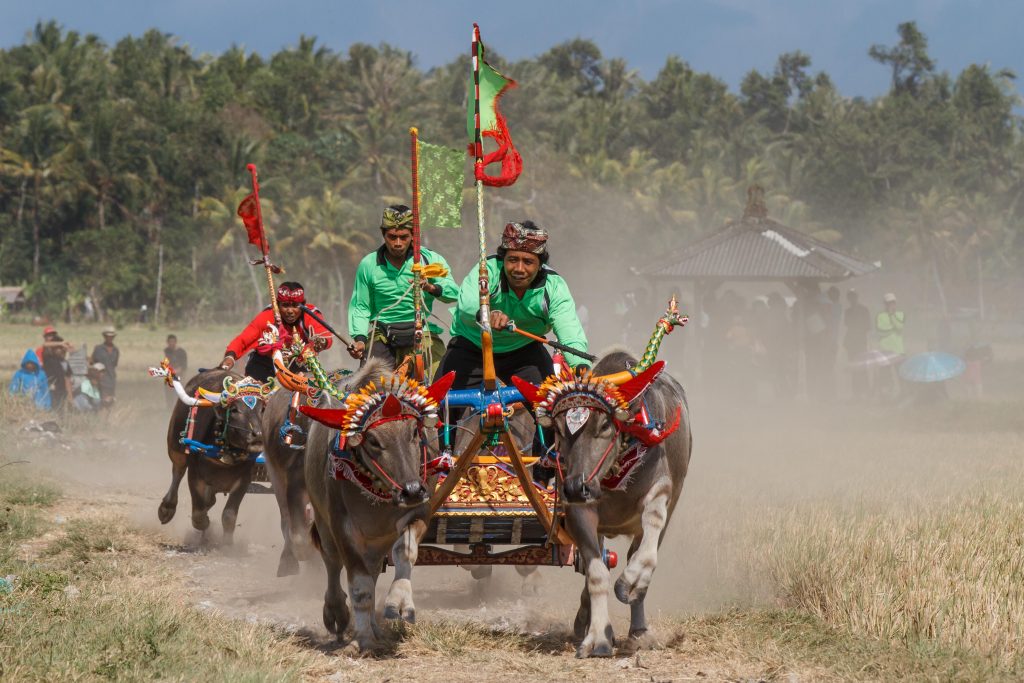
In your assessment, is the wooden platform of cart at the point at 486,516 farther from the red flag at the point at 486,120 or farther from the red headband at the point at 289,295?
the red headband at the point at 289,295

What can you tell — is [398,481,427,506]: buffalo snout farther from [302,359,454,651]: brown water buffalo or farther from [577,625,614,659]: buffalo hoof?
[577,625,614,659]: buffalo hoof

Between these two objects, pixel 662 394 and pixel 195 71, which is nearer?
pixel 662 394

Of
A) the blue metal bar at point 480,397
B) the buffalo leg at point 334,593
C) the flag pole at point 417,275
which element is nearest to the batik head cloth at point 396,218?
the flag pole at point 417,275

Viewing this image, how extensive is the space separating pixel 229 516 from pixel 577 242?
3916 centimetres

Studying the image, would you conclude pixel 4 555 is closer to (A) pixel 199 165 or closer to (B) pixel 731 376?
(B) pixel 731 376

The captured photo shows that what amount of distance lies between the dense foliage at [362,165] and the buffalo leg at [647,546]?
3740 centimetres

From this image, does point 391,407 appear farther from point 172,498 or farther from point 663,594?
point 172,498

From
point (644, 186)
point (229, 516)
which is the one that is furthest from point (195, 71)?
point (229, 516)

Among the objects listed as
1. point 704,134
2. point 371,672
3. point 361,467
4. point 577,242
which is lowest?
point 371,672

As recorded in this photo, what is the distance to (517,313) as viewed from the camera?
335 inches

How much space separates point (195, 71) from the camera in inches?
2630

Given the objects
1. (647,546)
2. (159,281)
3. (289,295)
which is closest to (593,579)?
(647,546)

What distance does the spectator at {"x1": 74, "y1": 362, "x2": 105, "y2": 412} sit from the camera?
21453mm

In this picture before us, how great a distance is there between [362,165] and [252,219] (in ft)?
156
